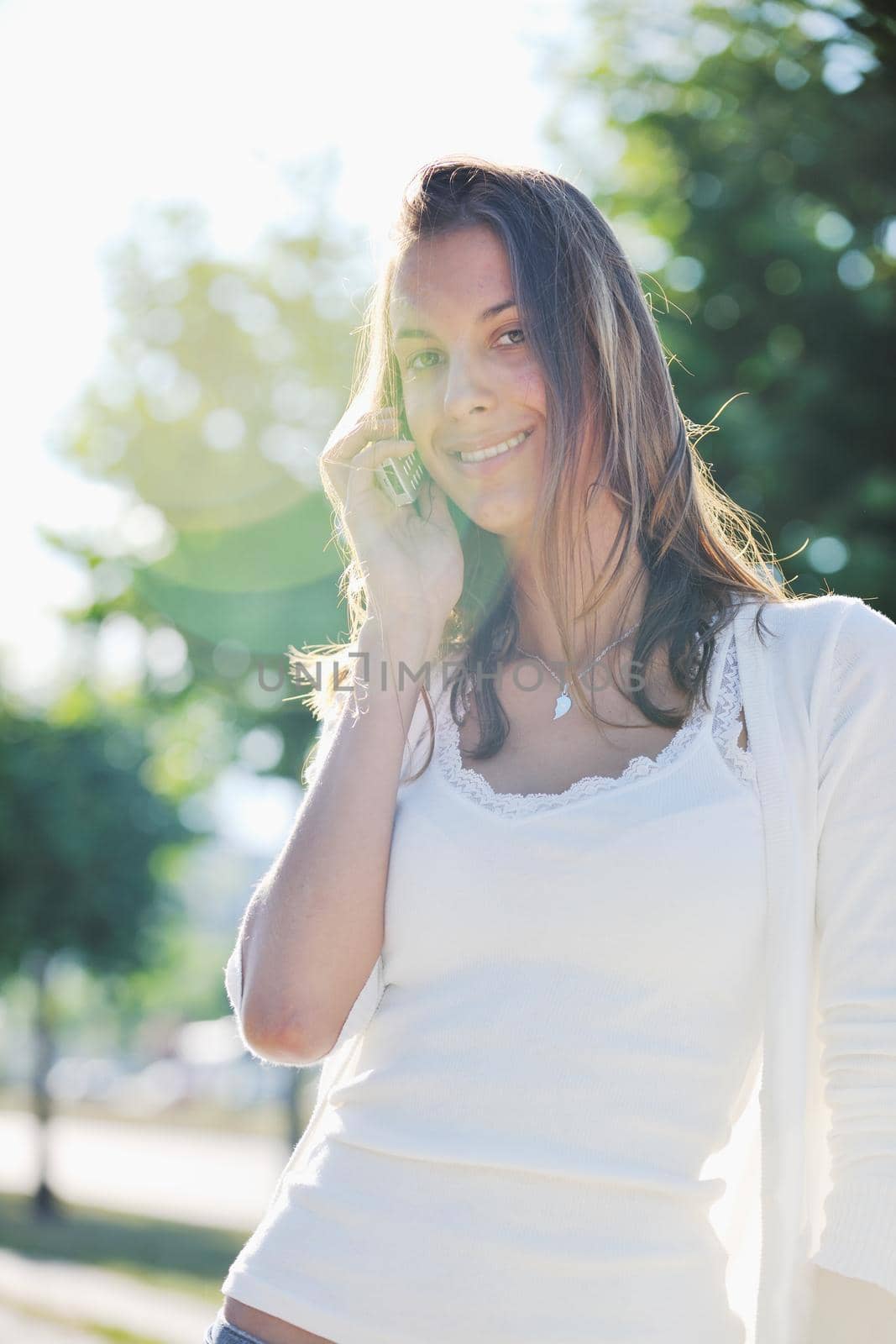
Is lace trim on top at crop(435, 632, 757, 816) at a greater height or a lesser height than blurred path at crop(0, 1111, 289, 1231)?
greater

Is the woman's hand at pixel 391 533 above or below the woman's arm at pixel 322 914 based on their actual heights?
above

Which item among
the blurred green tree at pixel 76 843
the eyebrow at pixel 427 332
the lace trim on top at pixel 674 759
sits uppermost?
the eyebrow at pixel 427 332

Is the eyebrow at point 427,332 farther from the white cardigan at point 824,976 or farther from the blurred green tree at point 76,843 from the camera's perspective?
the blurred green tree at point 76,843

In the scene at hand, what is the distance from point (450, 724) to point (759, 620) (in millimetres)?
614

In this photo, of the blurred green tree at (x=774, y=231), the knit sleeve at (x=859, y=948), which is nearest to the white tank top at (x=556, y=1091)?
the knit sleeve at (x=859, y=948)

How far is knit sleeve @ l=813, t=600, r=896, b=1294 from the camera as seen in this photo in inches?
70.2

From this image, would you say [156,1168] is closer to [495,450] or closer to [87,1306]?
[87,1306]

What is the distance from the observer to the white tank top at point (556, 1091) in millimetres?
1858

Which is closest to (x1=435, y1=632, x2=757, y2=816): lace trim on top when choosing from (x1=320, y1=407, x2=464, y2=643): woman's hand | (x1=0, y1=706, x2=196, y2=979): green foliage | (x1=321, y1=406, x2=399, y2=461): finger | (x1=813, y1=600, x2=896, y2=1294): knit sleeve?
(x1=813, y1=600, x2=896, y2=1294): knit sleeve

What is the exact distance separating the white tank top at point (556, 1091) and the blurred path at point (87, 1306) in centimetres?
721

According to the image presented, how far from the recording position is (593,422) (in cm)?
248

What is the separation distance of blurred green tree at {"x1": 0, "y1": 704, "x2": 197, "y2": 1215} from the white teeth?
19490 mm

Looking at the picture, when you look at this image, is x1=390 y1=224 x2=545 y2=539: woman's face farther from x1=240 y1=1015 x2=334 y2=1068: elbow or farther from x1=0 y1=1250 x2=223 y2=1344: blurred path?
x1=0 y1=1250 x2=223 y2=1344: blurred path

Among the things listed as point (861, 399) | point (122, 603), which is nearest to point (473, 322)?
point (861, 399)
